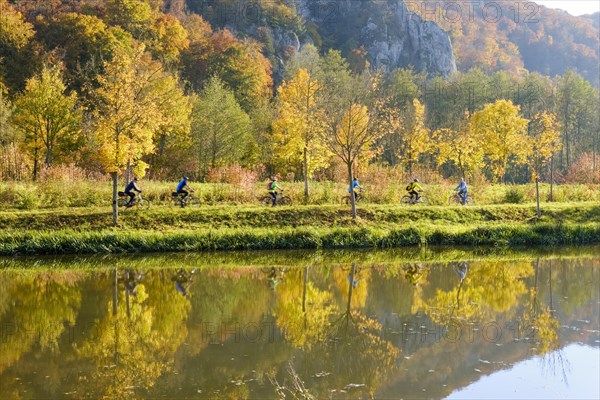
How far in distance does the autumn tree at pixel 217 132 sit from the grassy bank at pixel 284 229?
18939 mm

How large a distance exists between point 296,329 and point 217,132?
33.5m

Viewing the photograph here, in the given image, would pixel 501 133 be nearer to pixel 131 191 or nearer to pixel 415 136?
pixel 415 136

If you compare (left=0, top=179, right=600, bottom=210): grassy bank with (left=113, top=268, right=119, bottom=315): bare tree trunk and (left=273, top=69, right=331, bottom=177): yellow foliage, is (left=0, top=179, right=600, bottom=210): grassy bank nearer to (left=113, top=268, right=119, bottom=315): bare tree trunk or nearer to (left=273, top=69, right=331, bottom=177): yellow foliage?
(left=273, top=69, right=331, bottom=177): yellow foliage

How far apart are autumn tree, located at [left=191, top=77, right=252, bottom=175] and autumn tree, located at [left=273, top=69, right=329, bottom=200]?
11832 mm

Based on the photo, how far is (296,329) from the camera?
13.8 metres

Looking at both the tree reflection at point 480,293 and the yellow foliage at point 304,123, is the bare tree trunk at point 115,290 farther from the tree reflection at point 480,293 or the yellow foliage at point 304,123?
the yellow foliage at point 304,123

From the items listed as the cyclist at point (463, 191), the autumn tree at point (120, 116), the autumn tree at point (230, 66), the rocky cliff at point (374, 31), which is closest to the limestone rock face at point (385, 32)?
the rocky cliff at point (374, 31)

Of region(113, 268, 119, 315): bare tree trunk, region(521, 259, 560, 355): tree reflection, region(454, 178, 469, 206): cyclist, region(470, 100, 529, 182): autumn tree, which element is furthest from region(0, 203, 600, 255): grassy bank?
region(470, 100, 529, 182): autumn tree

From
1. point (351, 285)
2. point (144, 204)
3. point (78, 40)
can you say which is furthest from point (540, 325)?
point (78, 40)

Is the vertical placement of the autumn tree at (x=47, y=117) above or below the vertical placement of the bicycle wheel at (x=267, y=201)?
above

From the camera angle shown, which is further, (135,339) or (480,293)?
(480,293)

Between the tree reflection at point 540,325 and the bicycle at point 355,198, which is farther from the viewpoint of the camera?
the bicycle at point 355,198

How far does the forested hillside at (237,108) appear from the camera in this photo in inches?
1153

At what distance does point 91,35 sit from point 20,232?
40.3 m
